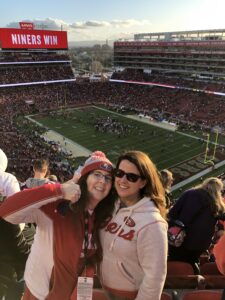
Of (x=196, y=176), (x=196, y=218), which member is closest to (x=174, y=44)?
(x=196, y=176)

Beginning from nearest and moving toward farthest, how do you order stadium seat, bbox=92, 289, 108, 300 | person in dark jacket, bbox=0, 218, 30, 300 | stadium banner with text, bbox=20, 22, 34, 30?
stadium seat, bbox=92, 289, 108, 300, person in dark jacket, bbox=0, 218, 30, 300, stadium banner with text, bbox=20, 22, 34, 30

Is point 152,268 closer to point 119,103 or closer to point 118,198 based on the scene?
point 118,198

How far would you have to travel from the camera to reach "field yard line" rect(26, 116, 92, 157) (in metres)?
28.7

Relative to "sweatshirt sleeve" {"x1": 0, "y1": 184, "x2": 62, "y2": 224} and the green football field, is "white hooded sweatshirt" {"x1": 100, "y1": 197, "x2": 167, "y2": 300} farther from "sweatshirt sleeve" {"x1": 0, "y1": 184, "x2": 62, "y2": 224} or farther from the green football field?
the green football field

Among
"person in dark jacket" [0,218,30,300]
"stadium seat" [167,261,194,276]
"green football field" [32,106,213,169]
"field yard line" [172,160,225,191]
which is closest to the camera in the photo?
"stadium seat" [167,261,194,276]

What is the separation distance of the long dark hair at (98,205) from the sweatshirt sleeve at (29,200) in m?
0.21

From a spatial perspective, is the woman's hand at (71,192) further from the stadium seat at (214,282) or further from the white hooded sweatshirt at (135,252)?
the stadium seat at (214,282)

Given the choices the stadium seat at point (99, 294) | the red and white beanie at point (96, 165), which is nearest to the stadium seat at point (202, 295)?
the stadium seat at point (99, 294)

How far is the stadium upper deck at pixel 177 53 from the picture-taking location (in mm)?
50156

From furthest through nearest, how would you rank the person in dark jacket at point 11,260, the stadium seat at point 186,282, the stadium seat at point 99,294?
the person in dark jacket at point 11,260 → the stadium seat at point 186,282 → the stadium seat at point 99,294

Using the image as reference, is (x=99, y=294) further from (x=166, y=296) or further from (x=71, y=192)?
(x=71, y=192)

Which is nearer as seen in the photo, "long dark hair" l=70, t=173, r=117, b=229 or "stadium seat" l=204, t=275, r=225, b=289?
"long dark hair" l=70, t=173, r=117, b=229

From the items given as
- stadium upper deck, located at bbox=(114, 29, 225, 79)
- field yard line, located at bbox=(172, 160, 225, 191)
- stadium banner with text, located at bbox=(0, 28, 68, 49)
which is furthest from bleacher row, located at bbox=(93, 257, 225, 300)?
stadium banner with text, located at bbox=(0, 28, 68, 49)

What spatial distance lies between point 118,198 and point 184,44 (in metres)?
56.6
